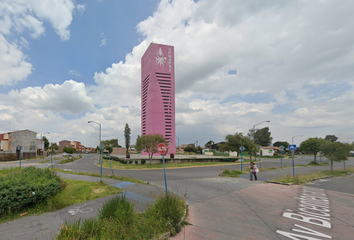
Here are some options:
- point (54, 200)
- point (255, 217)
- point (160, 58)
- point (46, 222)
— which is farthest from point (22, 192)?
point (160, 58)

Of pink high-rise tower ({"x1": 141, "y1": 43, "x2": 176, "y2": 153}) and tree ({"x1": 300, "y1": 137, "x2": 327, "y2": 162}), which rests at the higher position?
pink high-rise tower ({"x1": 141, "y1": 43, "x2": 176, "y2": 153})

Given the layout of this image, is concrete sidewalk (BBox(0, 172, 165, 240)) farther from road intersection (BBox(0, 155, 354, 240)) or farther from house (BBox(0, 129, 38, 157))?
house (BBox(0, 129, 38, 157))

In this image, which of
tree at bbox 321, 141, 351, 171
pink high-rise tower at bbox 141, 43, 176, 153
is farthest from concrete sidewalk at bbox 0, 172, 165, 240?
pink high-rise tower at bbox 141, 43, 176, 153

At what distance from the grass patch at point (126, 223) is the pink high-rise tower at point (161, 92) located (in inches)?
2383

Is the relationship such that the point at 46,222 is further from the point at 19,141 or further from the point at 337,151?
the point at 19,141

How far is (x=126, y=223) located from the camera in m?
4.97

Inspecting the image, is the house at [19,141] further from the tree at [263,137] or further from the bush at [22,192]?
the tree at [263,137]

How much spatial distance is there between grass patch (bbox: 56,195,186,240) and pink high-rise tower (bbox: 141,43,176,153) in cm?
6052

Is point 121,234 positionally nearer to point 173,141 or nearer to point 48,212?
point 48,212

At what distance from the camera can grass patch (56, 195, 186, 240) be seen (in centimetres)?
438

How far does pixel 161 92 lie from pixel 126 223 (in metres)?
64.8

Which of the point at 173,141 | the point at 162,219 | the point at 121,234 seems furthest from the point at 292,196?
the point at 173,141

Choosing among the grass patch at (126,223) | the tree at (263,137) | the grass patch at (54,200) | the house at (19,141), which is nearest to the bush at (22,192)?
the grass patch at (54,200)

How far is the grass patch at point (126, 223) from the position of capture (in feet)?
14.4
